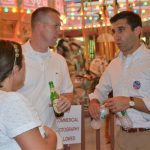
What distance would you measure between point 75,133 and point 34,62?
84 cm

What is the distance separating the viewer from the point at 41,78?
120 inches

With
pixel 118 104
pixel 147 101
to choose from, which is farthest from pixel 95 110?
pixel 147 101

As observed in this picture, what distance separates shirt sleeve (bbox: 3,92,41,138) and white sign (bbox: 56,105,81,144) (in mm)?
1824

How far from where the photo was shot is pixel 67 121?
349 cm

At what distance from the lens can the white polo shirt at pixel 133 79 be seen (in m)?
3.09

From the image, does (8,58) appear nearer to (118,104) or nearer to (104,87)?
(118,104)

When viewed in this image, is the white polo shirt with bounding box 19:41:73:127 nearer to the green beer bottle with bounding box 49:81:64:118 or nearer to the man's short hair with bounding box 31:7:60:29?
the green beer bottle with bounding box 49:81:64:118

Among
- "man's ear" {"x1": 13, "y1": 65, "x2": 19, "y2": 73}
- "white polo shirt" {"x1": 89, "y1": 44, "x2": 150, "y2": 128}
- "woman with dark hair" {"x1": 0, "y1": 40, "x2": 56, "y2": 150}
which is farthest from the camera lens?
"white polo shirt" {"x1": 89, "y1": 44, "x2": 150, "y2": 128}

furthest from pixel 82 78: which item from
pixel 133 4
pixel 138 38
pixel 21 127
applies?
pixel 21 127

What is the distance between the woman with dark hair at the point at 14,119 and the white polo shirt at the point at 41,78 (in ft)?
4.10

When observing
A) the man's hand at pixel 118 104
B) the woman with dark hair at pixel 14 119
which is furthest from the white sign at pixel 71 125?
the woman with dark hair at pixel 14 119

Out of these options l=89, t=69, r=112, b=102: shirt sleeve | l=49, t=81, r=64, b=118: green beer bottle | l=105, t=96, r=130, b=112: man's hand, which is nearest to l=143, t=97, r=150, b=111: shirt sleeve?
l=105, t=96, r=130, b=112: man's hand

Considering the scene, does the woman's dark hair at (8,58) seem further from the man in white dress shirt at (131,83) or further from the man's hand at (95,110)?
the man's hand at (95,110)

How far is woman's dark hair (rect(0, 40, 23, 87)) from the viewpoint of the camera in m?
1.72
